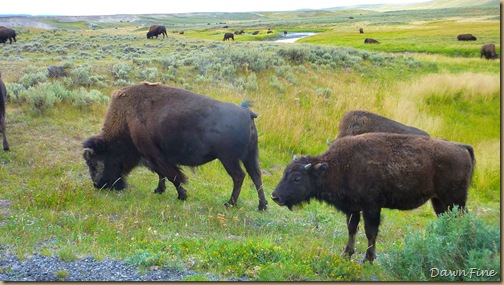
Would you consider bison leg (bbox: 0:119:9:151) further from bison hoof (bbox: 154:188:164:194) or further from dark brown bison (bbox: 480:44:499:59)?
dark brown bison (bbox: 480:44:499:59)

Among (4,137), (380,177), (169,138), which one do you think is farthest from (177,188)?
(4,137)

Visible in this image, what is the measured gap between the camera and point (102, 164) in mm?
8562

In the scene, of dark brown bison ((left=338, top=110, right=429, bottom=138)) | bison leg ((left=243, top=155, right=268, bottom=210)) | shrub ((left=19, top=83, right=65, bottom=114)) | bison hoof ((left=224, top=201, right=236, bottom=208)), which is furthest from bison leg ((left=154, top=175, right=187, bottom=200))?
shrub ((left=19, top=83, right=65, bottom=114))

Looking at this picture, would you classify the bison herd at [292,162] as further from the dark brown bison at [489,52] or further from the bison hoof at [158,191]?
the dark brown bison at [489,52]

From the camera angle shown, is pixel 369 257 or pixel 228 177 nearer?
pixel 369 257

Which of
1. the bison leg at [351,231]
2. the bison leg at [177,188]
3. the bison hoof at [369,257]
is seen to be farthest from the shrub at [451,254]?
the bison leg at [177,188]

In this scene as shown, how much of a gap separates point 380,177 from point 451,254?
1.73 m

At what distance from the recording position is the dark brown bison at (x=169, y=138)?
8.03 m

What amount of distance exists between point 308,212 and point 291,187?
80.0 inches

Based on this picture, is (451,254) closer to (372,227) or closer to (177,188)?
(372,227)

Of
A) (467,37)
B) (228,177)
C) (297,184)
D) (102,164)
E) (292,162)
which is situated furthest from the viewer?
(467,37)

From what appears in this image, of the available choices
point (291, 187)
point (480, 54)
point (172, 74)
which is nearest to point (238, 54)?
point (172, 74)

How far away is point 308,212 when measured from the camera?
8.71m

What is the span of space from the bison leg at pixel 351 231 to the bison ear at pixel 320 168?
A: 758mm
